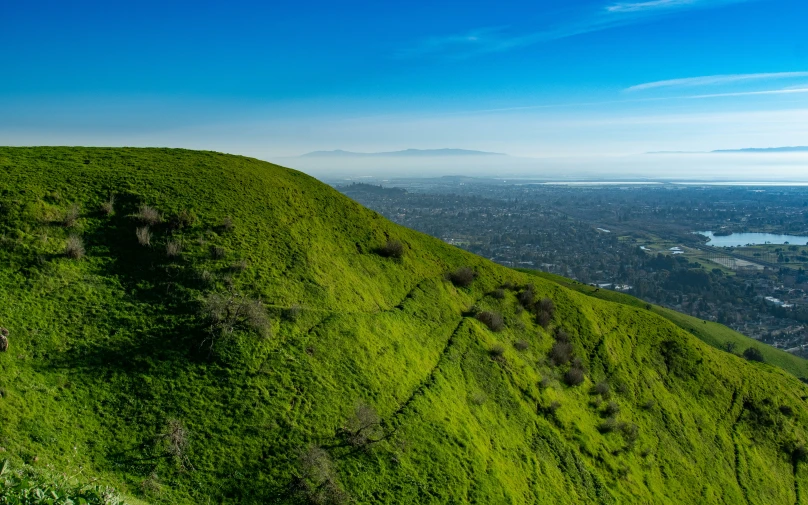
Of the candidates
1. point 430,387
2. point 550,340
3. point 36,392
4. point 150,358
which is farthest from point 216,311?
point 550,340

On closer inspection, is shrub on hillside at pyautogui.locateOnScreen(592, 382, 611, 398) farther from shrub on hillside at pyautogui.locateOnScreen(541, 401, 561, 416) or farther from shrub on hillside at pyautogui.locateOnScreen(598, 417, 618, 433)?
shrub on hillside at pyautogui.locateOnScreen(541, 401, 561, 416)

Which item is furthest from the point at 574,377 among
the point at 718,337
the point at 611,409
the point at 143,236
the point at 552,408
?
the point at 718,337

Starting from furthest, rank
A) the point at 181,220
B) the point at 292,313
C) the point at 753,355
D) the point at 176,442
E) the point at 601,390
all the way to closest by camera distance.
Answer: the point at 753,355, the point at 601,390, the point at 181,220, the point at 292,313, the point at 176,442

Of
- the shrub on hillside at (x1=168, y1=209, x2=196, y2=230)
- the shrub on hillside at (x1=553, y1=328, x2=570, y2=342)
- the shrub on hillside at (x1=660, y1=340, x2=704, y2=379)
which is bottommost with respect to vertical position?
the shrub on hillside at (x1=660, y1=340, x2=704, y2=379)

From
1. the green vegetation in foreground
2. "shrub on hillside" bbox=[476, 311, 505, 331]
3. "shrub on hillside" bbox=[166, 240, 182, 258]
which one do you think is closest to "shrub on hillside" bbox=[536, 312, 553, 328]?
"shrub on hillside" bbox=[476, 311, 505, 331]

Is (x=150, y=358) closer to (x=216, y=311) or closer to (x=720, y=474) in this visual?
(x=216, y=311)

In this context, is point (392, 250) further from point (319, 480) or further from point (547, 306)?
point (319, 480)

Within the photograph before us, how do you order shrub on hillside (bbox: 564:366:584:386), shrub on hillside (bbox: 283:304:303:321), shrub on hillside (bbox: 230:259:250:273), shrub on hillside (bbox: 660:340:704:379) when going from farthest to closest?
shrub on hillside (bbox: 660:340:704:379), shrub on hillside (bbox: 564:366:584:386), shrub on hillside (bbox: 230:259:250:273), shrub on hillside (bbox: 283:304:303:321)
